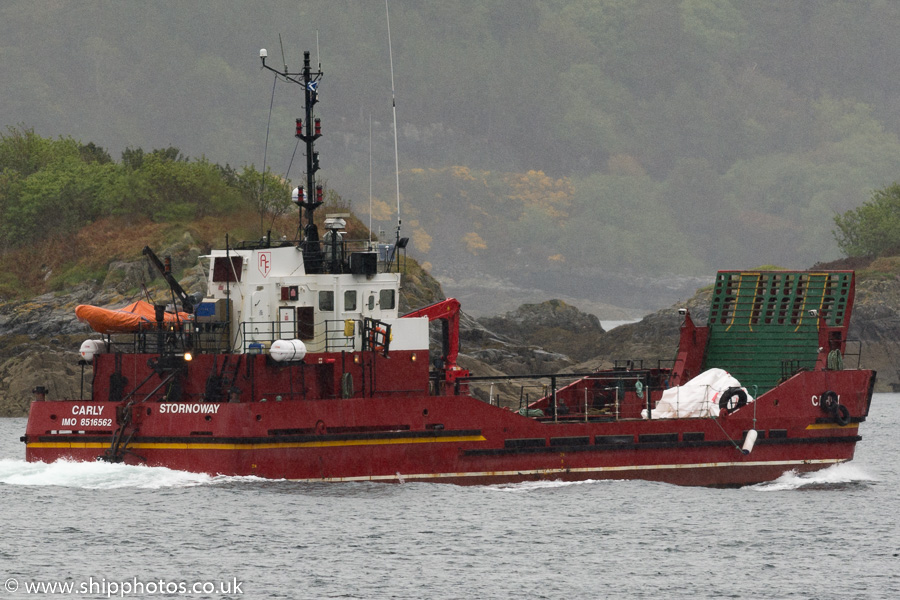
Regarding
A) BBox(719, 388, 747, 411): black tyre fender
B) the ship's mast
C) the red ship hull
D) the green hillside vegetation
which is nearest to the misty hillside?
the green hillside vegetation

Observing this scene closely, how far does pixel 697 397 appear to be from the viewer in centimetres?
2997

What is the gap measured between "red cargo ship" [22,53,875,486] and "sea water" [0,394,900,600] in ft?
1.72

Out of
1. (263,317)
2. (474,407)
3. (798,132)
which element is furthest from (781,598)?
(798,132)

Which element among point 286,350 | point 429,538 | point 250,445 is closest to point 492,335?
point 286,350

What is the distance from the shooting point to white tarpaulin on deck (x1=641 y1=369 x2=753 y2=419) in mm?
29750

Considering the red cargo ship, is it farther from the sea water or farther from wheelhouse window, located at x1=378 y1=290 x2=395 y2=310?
the sea water

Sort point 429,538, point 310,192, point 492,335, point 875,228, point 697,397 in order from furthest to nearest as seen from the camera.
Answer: point 875,228
point 492,335
point 697,397
point 310,192
point 429,538

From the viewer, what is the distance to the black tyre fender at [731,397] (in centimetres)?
2925

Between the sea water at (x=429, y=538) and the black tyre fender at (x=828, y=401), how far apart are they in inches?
69.3

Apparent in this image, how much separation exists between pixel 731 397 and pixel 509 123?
513ft

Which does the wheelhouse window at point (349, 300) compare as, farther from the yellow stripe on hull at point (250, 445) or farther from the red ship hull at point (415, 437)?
the yellow stripe on hull at point (250, 445)

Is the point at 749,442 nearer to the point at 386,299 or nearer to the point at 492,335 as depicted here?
the point at 386,299

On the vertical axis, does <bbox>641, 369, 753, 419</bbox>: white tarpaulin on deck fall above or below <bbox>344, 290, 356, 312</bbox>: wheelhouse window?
below

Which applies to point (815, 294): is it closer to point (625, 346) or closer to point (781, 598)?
point (781, 598)
